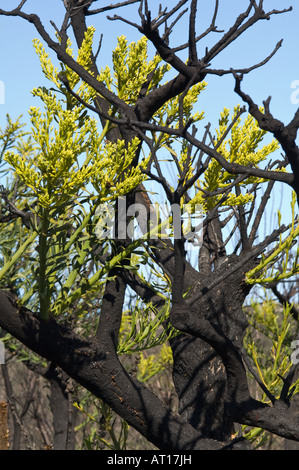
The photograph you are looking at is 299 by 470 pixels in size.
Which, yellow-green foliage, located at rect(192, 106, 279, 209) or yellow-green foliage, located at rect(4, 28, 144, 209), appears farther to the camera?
yellow-green foliage, located at rect(192, 106, 279, 209)

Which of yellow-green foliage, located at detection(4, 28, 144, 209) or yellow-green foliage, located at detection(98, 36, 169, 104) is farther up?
yellow-green foliage, located at detection(98, 36, 169, 104)

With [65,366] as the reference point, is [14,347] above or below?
above

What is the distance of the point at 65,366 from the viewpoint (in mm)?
2848

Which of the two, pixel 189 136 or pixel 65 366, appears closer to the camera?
pixel 189 136

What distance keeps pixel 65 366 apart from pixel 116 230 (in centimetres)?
76

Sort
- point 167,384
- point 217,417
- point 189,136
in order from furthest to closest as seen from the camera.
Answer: point 167,384, point 217,417, point 189,136

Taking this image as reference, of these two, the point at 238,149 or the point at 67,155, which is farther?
the point at 238,149

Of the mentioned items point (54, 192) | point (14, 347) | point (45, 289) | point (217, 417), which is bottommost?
point (217, 417)

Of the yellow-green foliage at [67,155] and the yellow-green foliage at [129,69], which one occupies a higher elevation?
the yellow-green foliage at [129,69]

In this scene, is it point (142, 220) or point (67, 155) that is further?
point (142, 220)

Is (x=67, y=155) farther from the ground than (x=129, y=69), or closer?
closer

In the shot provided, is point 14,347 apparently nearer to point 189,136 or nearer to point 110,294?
point 110,294

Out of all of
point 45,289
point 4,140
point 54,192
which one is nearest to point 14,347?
point 4,140

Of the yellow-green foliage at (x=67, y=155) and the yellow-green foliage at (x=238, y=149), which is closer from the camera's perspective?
the yellow-green foliage at (x=67, y=155)
